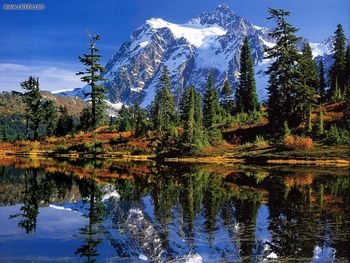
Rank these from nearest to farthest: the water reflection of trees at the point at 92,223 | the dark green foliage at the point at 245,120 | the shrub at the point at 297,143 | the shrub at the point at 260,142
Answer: the water reflection of trees at the point at 92,223
the shrub at the point at 297,143
the shrub at the point at 260,142
the dark green foliage at the point at 245,120

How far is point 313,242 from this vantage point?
13414mm

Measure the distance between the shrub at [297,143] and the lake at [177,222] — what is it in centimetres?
2217

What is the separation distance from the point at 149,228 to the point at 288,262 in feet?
20.3

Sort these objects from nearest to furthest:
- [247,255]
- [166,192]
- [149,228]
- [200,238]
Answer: [247,255] < [200,238] < [149,228] < [166,192]

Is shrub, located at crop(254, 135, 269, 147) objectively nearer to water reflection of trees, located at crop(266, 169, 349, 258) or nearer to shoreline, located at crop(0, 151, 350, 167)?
shoreline, located at crop(0, 151, 350, 167)

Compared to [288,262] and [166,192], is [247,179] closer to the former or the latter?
[166,192]

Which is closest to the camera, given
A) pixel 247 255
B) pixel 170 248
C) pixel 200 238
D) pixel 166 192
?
pixel 247 255

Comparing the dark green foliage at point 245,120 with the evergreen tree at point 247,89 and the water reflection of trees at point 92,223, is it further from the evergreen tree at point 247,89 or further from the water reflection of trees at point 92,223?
the water reflection of trees at point 92,223

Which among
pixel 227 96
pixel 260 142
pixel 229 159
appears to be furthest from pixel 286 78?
pixel 227 96

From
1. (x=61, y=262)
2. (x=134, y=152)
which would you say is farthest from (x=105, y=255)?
(x=134, y=152)

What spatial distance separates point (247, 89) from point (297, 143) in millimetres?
40718

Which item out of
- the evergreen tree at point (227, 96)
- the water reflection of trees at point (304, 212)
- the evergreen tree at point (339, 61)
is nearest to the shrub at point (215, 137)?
the water reflection of trees at point (304, 212)

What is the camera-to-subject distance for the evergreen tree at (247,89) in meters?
89.0

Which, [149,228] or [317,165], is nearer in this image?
[149,228]
